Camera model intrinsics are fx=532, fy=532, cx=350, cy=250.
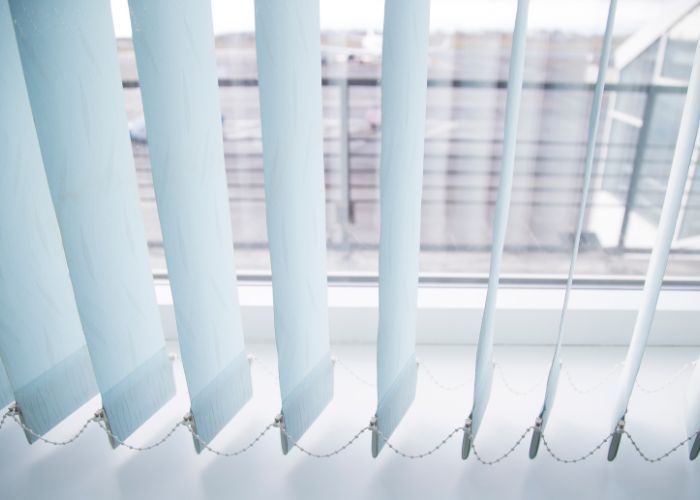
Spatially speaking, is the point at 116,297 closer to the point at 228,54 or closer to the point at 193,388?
the point at 193,388

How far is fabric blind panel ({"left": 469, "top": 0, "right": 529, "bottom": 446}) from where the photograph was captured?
0.51 meters

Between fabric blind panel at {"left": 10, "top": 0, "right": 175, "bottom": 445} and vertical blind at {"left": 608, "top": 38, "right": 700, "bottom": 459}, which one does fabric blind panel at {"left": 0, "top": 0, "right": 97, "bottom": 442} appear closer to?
fabric blind panel at {"left": 10, "top": 0, "right": 175, "bottom": 445}

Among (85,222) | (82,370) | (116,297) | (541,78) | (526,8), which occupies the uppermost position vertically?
(526,8)

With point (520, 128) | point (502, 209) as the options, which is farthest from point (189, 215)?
point (520, 128)

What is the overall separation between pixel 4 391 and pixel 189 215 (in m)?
0.44

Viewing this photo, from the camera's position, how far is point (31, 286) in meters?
0.69

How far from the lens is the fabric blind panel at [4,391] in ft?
Answer: 2.52

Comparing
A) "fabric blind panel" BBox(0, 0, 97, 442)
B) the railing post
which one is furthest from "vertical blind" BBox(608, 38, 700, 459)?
"fabric blind panel" BBox(0, 0, 97, 442)

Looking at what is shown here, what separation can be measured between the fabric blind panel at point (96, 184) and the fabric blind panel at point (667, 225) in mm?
601

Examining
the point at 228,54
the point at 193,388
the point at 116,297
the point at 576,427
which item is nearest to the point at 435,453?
the point at 576,427

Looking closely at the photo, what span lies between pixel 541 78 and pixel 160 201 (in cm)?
70

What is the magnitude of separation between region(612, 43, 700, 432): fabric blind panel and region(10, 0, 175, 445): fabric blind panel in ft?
1.97

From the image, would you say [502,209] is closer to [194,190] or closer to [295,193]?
[295,193]

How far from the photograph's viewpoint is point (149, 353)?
73cm
